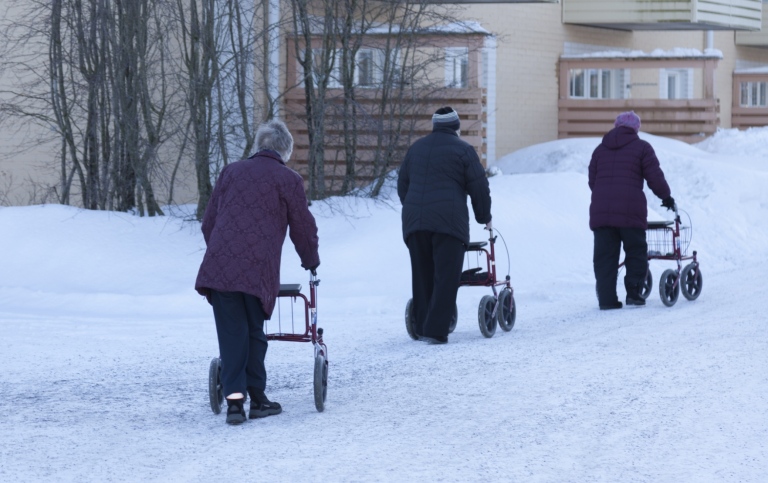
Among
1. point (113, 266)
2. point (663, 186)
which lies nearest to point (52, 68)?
point (113, 266)

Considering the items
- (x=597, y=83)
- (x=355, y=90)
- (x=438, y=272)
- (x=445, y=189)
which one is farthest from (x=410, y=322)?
(x=597, y=83)

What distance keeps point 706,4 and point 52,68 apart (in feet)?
54.8

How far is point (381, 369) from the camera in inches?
372

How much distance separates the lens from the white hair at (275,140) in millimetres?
7738

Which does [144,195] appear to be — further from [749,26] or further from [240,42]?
[749,26]

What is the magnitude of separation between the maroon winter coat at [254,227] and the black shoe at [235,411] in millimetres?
520

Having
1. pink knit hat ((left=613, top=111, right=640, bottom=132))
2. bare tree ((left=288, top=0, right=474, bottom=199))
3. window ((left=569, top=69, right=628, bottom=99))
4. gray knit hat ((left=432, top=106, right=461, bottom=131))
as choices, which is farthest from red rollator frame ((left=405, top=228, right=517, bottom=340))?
window ((left=569, top=69, right=628, bottom=99))

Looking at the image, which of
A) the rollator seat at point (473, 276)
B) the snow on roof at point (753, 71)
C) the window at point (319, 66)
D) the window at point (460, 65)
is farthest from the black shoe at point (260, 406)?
the snow on roof at point (753, 71)

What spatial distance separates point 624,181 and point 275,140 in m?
5.81

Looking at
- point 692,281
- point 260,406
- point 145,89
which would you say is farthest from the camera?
point 145,89

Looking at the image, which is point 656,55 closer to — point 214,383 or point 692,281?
point 692,281

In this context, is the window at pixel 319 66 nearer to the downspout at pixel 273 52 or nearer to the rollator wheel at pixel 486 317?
the downspout at pixel 273 52

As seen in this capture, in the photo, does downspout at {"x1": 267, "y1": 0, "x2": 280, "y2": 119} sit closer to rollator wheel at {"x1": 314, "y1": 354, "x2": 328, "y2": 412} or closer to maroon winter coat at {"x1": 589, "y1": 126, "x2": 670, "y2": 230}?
maroon winter coat at {"x1": 589, "y1": 126, "x2": 670, "y2": 230}

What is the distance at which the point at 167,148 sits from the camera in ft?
58.5
